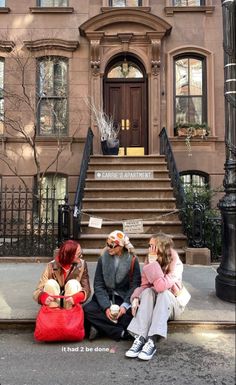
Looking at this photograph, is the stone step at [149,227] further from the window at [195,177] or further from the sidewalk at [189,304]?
the window at [195,177]

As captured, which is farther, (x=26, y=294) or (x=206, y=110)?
(x=206, y=110)

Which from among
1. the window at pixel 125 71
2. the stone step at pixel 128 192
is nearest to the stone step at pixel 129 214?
the stone step at pixel 128 192

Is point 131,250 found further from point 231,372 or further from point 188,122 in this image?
point 188,122

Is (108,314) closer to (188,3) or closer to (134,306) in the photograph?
(134,306)

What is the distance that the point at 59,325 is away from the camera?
4051 millimetres

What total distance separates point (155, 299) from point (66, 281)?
103cm

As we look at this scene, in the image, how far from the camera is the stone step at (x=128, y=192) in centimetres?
953

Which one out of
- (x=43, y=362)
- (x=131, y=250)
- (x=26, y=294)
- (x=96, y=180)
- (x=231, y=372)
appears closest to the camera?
(x=231, y=372)

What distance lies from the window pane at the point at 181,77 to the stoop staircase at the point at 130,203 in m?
2.93

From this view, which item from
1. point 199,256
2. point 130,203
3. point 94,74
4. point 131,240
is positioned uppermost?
point 94,74

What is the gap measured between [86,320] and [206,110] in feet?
31.5

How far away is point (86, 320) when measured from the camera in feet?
14.0

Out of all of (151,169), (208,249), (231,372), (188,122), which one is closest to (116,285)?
(231,372)

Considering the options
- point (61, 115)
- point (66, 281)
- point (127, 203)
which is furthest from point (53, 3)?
point (66, 281)
